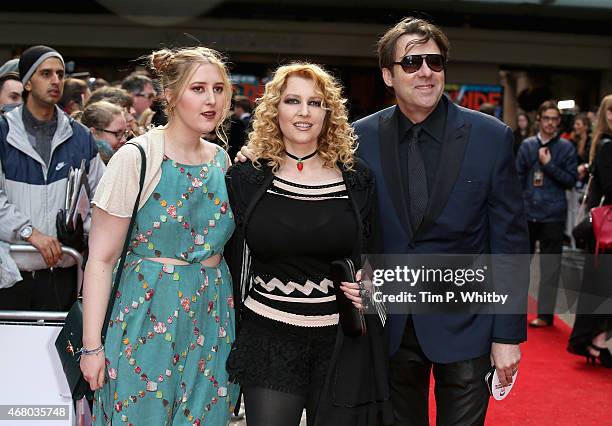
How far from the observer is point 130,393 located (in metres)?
3.12

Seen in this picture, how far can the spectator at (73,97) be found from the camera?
717cm

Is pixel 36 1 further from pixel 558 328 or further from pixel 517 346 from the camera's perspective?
pixel 517 346

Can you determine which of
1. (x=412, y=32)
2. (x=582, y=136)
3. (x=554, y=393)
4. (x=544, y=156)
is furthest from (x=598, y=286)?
(x=582, y=136)

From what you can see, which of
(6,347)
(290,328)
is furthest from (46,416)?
(290,328)

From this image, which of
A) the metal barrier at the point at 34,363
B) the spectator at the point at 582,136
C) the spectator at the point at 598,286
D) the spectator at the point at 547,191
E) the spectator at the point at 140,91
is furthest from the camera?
the spectator at the point at 582,136

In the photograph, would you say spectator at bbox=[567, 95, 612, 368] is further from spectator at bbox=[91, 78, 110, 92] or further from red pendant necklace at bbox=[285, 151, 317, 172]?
spectator at bbox=[91, 78, 110, 92]

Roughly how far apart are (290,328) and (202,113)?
3.00ft

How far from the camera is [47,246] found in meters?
4.43

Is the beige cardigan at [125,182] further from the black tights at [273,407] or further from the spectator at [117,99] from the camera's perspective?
the spectator at [117,99]

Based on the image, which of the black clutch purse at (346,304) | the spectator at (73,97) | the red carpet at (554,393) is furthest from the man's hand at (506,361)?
the spectator at (73,97)

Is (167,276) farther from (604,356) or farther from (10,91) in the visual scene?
(604,356)

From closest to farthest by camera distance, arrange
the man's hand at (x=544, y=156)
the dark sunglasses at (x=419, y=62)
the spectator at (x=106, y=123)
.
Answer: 1. the dark sunglasses at (x=419, y=62)
2. the spectator at (x=106, y=123)
3. the man's hand at (x=544, y=156)

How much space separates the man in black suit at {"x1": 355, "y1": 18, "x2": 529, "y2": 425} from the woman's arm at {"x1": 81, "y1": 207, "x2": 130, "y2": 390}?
109 centimetres

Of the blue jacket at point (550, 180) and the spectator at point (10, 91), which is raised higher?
the spectator at point (10, 91)
